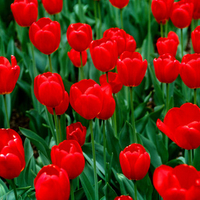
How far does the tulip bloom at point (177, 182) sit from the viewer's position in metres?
0.81

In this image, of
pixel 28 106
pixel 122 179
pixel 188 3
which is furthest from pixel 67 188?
pixel 28 106

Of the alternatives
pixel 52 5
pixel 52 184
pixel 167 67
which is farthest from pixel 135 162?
pixel 52 5

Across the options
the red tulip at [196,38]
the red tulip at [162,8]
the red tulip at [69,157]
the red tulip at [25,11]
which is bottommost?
the red tulip at [69,157]

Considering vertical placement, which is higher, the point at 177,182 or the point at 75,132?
the point at 177,182

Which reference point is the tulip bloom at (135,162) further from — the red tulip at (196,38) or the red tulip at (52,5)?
the red tulip at (52,5)

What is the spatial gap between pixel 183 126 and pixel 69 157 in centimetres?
32

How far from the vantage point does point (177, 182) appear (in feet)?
2.75

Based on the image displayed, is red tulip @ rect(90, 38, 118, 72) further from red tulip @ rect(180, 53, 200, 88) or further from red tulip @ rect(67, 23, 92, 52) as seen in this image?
red tulip @ rect(180, 53, 200, 88)

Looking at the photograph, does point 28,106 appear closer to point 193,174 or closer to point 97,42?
point 97,42

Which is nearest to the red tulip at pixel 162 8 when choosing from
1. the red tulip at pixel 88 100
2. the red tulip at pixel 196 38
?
the red tulip at pixel 196 38

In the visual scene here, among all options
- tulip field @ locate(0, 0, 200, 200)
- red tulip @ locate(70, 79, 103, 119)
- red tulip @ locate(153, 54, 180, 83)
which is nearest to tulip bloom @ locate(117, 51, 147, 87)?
tulip field @ locate(0, 0, 200, 200)

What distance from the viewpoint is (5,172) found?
1062 millimetres

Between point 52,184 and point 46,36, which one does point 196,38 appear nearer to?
point 46,36

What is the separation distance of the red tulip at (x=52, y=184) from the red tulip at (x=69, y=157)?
10 centimetres
